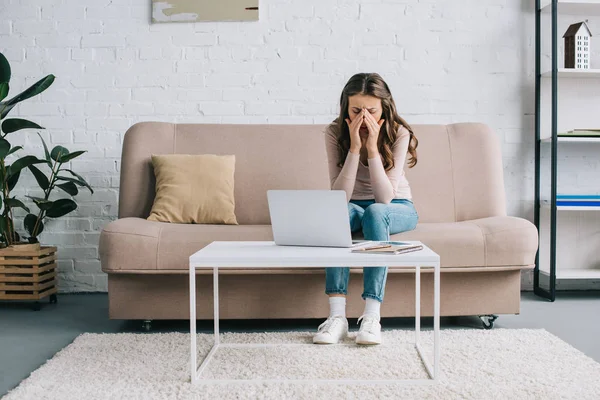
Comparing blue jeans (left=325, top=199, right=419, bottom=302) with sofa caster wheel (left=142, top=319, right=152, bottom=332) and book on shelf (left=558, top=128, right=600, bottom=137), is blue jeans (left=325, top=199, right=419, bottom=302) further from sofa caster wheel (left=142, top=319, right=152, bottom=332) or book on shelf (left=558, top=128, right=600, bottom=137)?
book on shelf (left=558, top=128, right=600, bottom=137)

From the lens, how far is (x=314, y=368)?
1878 mm

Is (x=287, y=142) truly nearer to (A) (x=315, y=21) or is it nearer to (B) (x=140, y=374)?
(A) (x=315, y=21)

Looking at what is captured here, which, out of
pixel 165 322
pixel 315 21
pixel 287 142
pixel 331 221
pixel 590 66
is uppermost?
pixel 315 21

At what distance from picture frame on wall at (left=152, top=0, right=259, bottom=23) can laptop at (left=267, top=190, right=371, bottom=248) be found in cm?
188

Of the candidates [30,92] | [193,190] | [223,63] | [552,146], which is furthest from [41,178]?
[552,146]

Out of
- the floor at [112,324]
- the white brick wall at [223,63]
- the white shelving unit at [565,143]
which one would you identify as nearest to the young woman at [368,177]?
the floor at [112,324]

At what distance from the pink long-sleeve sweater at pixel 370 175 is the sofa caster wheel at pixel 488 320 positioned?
0.60 m

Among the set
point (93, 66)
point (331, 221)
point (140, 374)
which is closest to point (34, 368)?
point (140, 374)

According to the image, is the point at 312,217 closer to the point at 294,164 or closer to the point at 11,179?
the point at 294,164

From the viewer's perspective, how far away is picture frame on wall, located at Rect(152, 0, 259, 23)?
335cm

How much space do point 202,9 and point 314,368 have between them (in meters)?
2.26

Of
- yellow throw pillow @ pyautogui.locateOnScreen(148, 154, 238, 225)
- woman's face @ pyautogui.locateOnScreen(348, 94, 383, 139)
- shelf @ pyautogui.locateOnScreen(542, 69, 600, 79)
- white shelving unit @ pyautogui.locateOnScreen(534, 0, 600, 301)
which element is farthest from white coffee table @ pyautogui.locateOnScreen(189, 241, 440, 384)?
shelf @ pyautogui.locateOnScreen(542, 69, 600, 79)

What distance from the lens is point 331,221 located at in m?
1.79

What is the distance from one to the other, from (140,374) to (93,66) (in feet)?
6.96
